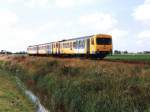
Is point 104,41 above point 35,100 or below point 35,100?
above

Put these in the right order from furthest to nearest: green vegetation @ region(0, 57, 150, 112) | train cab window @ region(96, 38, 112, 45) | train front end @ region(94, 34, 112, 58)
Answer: train cab window @ region(96, 38, 112, 45), train front end @ region(94, 34, 112, 58), green vegetation @ region(0, 57, 150, 112)

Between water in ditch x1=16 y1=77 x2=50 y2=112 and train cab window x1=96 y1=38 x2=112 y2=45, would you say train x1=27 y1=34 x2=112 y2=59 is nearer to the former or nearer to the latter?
train cab window x1=96 y1=38 x2=112 y2=45

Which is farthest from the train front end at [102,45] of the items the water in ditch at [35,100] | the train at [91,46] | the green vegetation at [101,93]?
the green vegetation at [101,93]

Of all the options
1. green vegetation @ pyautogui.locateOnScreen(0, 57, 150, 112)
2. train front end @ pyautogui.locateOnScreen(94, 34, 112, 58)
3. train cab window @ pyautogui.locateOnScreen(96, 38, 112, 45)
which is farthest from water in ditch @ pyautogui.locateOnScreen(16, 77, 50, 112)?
train cab window @ pyautogui.locateOnScreen(96, 38, 112, 45)

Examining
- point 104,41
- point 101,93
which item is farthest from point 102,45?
point 101,93

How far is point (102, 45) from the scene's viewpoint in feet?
138

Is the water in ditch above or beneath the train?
beneath

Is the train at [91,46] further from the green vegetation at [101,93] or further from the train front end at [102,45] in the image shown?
the green vegetation at [101,93]

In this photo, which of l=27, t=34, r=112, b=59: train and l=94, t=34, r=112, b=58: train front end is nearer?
l=94, t=34, r=112, b=58: train front end

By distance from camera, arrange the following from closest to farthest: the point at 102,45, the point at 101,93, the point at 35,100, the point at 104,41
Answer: the point at 101,93
the point at 35,100
the point at 102,45
the point at 104,41

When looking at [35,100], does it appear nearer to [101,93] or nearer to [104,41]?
[101,93]

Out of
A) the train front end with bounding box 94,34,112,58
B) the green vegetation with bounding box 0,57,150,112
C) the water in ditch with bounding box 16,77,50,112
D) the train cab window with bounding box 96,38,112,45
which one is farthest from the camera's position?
the train cab window with bounding box 96,38,112,45

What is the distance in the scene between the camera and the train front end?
136ft

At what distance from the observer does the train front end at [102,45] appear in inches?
1630
